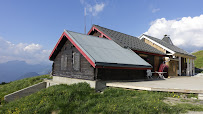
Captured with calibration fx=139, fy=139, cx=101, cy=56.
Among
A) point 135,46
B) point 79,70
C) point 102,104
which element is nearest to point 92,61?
point 79,70

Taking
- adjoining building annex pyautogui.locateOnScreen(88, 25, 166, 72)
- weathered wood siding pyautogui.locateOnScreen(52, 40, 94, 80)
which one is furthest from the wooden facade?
adjoining building annex pyautogui.locateOnScreen(88, 25, 166, 72)

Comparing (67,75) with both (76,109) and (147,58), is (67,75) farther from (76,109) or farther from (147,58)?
(147,58)

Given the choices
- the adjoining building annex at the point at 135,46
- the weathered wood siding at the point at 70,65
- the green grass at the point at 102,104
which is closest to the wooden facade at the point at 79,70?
the weathered wood siding at the point at 70,65

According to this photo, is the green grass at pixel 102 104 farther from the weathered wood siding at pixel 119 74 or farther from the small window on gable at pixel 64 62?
the small window on gable at pixel 64 62

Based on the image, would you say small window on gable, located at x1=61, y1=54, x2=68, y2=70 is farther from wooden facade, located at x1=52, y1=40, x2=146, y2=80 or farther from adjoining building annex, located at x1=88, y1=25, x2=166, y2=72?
adjoining building annex, located at x1=88, y1=25, x2=166, y2=72

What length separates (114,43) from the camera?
1378 cm

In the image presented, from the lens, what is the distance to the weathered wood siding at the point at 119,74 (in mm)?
9584

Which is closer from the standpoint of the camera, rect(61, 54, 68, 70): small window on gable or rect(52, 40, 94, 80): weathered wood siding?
rect(52, 40, 94, 80): weathered wood siding

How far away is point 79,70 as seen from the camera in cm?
1075

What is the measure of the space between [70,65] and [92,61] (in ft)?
13.6

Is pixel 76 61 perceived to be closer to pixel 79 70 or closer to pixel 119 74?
pixel 79 70

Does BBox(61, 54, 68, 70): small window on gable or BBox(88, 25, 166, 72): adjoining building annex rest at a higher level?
BBox(88, 25, 166, 72): adjoining building annex

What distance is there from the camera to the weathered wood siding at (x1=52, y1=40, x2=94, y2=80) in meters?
10.0

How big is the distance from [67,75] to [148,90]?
741 centimetres
